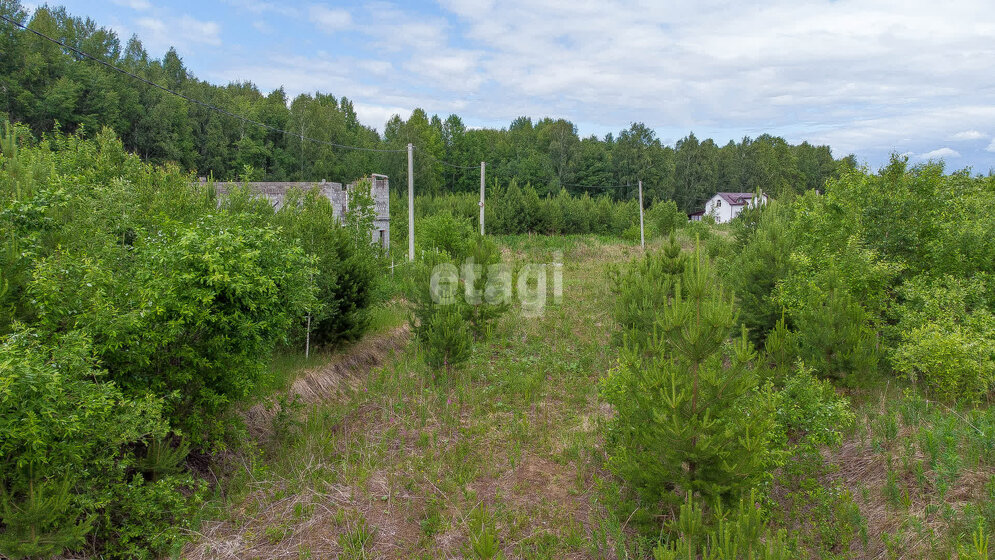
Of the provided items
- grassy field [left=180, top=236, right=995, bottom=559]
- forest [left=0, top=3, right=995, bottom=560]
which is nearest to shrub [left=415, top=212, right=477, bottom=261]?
forest [left=0, top=3, right=995, bottom=560]

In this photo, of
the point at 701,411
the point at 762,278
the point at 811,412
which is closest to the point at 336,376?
the point at 701,411

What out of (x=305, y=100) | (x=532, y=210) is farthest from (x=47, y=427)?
(x=305, y=100)

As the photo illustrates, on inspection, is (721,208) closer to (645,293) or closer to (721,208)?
(721,208)

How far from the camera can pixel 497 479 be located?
21.4 ft

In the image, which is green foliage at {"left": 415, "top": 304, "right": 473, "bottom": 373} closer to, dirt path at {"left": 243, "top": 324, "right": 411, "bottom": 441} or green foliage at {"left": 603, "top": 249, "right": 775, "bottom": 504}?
dirt path at {"left": 243, "top": 324, "right": 411, "bottom": 441}

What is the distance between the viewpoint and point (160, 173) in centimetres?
860

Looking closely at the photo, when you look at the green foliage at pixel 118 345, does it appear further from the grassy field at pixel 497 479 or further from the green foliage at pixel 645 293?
the green foliage at pixel 645 293

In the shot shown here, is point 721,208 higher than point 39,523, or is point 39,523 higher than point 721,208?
point 721,208

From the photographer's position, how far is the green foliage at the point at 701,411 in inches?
165

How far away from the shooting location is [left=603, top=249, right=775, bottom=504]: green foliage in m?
4.18

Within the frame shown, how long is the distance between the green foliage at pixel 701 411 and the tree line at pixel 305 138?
24.0 feet

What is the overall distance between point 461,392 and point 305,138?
1284 inches

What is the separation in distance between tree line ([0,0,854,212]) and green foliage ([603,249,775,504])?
288 inches

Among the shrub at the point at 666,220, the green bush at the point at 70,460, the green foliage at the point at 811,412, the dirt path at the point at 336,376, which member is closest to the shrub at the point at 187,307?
the green bush at the point at 70,460
